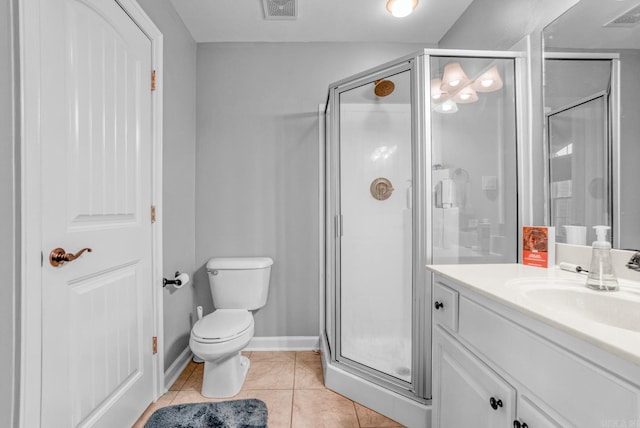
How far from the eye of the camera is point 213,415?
1570 millimetres

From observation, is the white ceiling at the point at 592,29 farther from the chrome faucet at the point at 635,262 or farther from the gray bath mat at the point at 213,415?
the gray bath mat at the point at 213,415

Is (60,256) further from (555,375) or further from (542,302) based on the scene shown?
(542,302)

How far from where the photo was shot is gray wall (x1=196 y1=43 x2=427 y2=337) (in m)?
2.33

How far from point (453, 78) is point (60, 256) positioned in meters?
1.90

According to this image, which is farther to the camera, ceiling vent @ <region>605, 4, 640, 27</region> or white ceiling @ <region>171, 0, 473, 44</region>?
white ceiling @ <region>171, 0, 473, 44</region>

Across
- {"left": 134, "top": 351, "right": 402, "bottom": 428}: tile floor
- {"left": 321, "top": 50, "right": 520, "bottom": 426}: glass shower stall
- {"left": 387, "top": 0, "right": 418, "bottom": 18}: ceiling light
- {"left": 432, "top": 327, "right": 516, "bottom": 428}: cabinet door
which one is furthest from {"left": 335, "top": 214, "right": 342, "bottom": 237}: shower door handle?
{"left": 387, "top": 0, "right": 418, "bottom": 18}: ceiling light

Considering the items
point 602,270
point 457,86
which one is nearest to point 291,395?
point 602,270

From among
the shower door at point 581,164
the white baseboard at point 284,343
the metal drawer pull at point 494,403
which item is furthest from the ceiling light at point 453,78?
the white baseboard at point 284,343

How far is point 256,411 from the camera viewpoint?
1.61 m

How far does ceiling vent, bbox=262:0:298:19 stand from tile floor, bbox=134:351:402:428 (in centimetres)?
244

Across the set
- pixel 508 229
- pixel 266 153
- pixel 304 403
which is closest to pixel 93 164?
pixel 266 153

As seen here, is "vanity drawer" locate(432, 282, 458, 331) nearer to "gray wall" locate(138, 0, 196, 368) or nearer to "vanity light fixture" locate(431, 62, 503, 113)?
"vanity light fixture" locate(431, 62, 503, 113)

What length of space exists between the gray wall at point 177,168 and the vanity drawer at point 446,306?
1560 mm

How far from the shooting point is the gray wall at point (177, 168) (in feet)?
6.07
